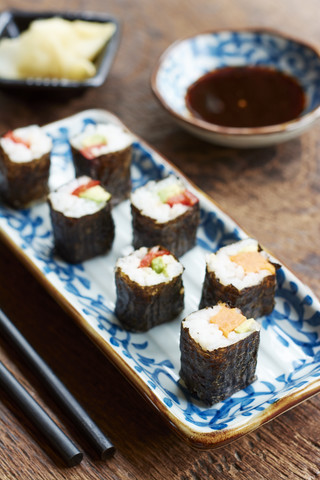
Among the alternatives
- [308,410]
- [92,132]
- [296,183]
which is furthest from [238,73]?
[308,410]

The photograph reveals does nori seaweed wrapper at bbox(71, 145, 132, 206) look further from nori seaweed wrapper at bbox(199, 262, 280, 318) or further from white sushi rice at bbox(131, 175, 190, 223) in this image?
nori seaweed wrapper at bbox(199, 262, 280, 318)

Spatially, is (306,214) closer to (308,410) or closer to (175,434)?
(308,410)

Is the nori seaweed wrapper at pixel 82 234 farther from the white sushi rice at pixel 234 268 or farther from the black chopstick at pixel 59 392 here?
the white sushi rice at pixel 234 268

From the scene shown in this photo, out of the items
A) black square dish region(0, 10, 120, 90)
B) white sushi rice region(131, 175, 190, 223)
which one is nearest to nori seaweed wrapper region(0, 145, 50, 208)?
white sushi rice region(131, 175, 190, 223)

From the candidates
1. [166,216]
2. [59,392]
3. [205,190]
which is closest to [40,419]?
[59,392]

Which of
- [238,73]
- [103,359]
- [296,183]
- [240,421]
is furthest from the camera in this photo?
[238,73]

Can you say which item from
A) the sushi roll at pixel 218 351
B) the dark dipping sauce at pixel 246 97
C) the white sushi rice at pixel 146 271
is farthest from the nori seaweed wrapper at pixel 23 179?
the sushi roll at pixel 218 351
